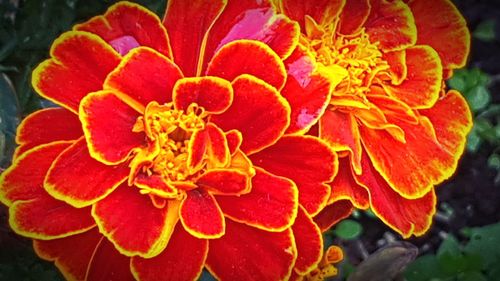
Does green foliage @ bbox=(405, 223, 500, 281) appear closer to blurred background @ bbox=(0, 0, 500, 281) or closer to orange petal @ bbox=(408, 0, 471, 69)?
blurred background @ bbox=(0, 0, 500, 281)

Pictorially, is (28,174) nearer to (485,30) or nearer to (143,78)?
(143,78)

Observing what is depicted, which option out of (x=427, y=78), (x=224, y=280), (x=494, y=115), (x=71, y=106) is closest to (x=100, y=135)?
(x=71, y=106)

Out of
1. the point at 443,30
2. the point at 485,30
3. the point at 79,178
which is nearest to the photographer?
the point at 79,178

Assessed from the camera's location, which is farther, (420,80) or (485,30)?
(485,30)

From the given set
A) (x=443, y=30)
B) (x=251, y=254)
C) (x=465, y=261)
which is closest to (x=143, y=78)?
(x=251, y=254)

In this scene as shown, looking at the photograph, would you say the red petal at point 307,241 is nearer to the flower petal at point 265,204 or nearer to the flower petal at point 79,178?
the flower petal at point 265,204

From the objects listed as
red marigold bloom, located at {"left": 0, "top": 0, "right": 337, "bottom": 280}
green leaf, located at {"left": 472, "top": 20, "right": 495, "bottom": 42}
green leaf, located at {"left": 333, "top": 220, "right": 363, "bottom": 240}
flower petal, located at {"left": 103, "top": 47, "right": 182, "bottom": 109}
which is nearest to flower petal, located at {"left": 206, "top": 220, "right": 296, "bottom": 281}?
red marigold bloom, located at {"left": 0, "top": 0, "right": 337, "bottom": 280}

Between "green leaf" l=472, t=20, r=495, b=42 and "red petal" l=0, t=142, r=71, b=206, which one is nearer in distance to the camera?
"red petal" l=0, t=142, r=71, b=206
